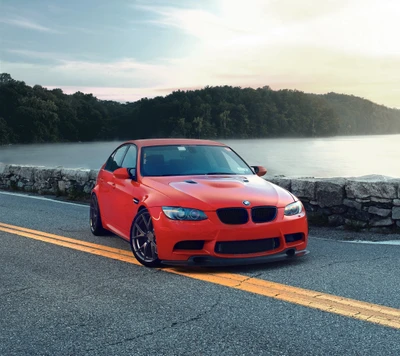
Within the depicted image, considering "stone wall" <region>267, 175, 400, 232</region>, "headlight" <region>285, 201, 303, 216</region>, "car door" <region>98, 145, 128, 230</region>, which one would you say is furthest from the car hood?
"stone wall" <region>267, 175, 400, 232</region>

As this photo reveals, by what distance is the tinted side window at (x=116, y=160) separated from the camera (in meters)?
7.98

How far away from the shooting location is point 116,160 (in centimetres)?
814

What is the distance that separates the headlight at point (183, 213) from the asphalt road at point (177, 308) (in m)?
0.61

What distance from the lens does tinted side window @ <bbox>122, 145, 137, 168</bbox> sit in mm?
7383

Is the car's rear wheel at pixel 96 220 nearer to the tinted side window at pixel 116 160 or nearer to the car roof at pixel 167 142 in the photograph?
the tinted side window at pixel 116 160

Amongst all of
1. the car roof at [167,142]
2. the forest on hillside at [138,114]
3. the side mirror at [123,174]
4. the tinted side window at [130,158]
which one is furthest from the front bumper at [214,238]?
the forest on hillside at [138,114]

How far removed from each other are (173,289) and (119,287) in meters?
0.54

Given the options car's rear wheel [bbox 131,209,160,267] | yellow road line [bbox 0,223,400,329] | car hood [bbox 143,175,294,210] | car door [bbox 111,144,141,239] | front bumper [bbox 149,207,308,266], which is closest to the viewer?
yellow road line [bbox 0,223,400,329]

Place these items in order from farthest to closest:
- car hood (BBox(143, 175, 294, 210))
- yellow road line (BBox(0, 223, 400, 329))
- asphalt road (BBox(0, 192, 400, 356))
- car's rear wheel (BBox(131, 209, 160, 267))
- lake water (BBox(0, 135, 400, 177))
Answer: lake water (BBox(0, 135, 400, 177)) < car's rear wheel (BBox(131, 209, 160, 267)) < car hood (BBox(143, 175, 294, 210)) < yellow road line (BBox(0, 223, 400, 329)) < asphalt road (BBox(0, 192, 400, 356))

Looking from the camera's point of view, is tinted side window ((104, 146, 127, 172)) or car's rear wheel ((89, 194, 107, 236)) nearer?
tinted side window ((104, 146, 127, 172))

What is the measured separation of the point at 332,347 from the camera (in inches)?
147

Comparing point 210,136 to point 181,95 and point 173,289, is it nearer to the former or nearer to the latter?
point 181,95

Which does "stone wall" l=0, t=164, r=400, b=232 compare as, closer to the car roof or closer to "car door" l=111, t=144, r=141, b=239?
the car roof

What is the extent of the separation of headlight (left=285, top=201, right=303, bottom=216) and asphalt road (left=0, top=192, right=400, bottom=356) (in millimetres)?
583
